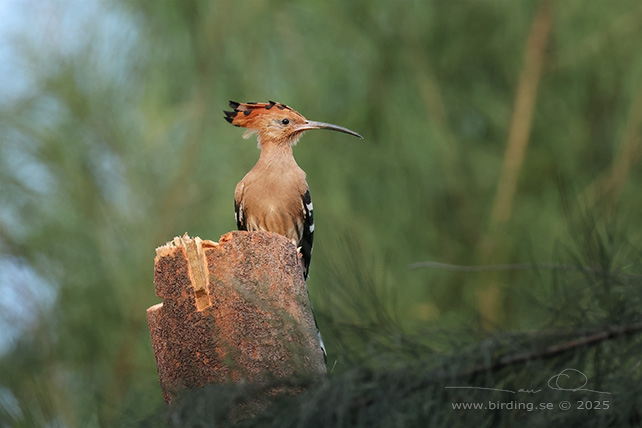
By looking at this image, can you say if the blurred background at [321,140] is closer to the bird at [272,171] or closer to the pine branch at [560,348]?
the bird at [272,171]

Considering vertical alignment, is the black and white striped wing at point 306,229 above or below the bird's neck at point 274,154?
below

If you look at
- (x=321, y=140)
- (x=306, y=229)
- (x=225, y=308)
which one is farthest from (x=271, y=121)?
(x=321, y=140)

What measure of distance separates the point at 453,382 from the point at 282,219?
165cm

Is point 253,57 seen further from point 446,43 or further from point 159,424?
point 159,424

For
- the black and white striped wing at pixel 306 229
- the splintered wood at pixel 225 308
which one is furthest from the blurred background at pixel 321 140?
the splintered wood at pixel 225 308

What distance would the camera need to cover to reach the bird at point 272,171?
2.99 metres

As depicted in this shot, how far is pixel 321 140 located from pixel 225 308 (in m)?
3.39

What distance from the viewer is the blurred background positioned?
191 inches

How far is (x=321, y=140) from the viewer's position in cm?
512

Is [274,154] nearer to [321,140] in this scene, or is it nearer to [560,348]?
[560,348]

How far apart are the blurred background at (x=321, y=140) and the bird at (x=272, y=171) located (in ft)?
4.84

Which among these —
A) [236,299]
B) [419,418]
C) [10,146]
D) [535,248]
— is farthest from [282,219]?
[10,146]
